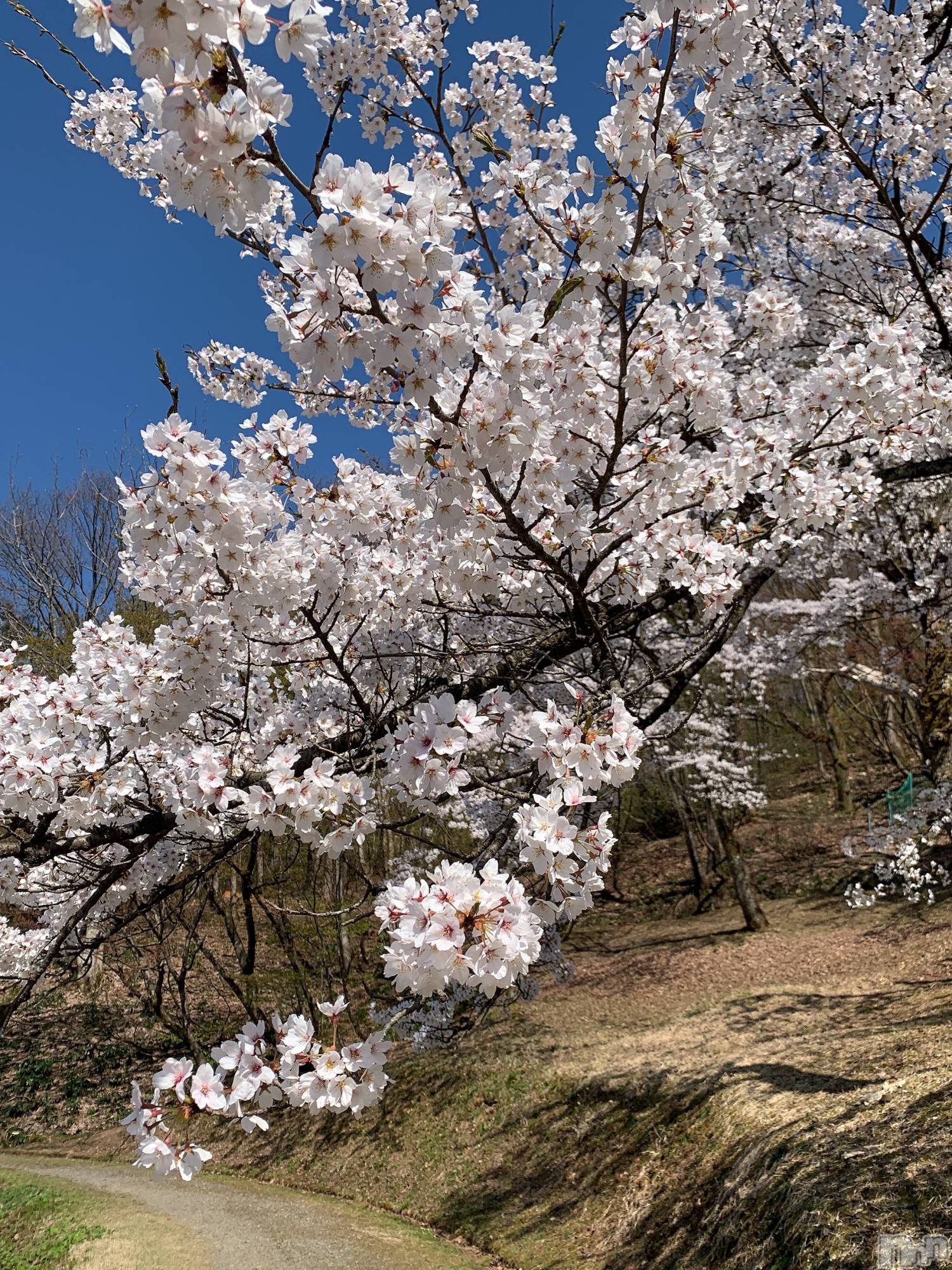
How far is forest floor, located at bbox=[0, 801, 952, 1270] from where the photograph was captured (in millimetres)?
3992

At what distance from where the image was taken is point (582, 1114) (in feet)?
23.4

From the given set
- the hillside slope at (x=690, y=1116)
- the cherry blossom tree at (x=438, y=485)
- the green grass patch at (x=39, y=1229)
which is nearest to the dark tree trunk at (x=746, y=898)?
the hillside slope at (x=690, y=1116)

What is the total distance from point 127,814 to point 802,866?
12.3 metres

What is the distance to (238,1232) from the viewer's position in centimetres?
652

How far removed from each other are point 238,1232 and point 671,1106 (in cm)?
385

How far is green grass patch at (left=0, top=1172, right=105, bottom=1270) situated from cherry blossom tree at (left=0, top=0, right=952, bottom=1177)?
2.99 metres

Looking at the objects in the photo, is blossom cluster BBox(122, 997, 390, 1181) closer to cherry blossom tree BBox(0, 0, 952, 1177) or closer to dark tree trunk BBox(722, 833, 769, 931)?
cherry blossom tree BBox(0, 0, 952, 1177)

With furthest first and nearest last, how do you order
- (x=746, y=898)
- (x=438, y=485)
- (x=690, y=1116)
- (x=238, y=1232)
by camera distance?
(x=746, y=898) < (x=238, y=1232) < (x=690, y=1116) < (x=438, y=485)

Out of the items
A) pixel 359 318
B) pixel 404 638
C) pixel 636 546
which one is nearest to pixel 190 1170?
pixel 359 318

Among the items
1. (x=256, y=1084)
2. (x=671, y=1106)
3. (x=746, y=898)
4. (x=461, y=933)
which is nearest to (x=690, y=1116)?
(x=671, y=1106)

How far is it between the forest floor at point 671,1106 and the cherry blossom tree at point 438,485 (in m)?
2.74

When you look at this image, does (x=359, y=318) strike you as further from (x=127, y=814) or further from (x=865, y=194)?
(x=865, y=194)

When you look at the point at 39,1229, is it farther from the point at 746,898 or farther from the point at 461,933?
the point at 746,898

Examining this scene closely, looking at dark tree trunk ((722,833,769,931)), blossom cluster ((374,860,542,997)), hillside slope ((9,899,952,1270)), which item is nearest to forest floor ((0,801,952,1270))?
hillside slope ((9,899,952,1270))
